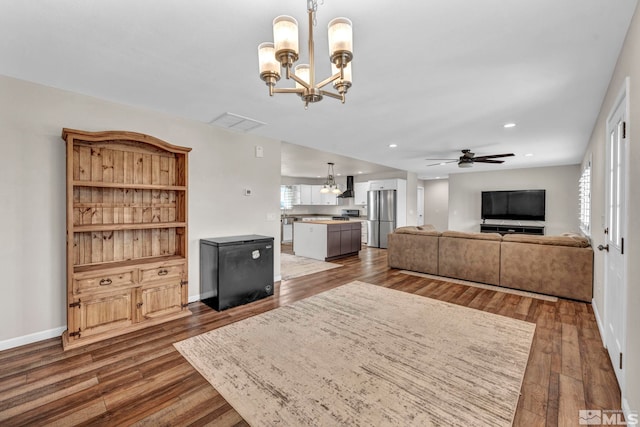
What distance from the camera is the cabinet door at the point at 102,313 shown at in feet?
8.51

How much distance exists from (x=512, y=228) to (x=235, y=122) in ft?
25.5

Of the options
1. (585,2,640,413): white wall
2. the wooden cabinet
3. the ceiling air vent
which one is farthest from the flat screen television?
the wooden cabinet

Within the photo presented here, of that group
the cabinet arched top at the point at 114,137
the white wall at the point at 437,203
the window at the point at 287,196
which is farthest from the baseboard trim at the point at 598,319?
the window at the point at 287,196

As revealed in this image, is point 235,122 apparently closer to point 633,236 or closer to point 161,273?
point 161,273

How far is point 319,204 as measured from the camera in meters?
10.5

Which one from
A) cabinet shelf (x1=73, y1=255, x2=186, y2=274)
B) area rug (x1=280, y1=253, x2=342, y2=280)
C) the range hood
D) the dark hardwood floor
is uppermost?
the range hood

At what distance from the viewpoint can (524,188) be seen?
7.79m

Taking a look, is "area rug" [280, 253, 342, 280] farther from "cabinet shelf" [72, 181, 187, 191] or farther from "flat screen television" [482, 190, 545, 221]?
"flat screen television" [482, 190, 545, 221]

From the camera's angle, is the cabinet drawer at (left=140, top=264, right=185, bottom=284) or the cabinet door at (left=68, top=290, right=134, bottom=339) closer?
the cabinet door at (left=68, top=290, right=134, bottom=339)

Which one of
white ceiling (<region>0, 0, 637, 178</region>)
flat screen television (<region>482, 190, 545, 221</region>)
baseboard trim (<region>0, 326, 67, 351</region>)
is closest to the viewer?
white ceiling (<region>0, 0, 637, 178</region>)

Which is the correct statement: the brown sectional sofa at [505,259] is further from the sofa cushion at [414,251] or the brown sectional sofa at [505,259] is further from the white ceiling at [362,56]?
the white ceiling at [362,56]

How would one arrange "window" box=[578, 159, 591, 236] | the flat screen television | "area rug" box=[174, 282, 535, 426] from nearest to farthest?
"area rug" box=[174, 282, 535, 426], "window" box=[578, 159, 591, 236], the flat screen television

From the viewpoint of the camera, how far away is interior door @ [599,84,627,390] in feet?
6.32

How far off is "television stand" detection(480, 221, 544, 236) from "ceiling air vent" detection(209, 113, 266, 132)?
22.9 feet
